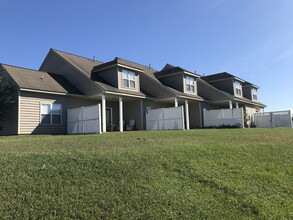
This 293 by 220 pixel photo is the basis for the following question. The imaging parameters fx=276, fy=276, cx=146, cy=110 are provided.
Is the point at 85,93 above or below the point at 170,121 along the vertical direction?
above

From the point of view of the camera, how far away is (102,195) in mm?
4566

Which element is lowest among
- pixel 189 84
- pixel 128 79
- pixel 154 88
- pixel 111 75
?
pixel 154 88

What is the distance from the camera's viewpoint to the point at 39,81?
691 inches

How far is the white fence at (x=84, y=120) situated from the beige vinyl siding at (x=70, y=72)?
1.88m

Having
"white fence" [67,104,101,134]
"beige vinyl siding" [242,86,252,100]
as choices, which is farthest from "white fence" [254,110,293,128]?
"white fence" [67,104,101,134]

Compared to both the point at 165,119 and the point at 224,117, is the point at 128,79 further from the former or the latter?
the point at 224,117

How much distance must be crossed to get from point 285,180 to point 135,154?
11.5ft

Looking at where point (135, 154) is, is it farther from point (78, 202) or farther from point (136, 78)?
point (136, 78)

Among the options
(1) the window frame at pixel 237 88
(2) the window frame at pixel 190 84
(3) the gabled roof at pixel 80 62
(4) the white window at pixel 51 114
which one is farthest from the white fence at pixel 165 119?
(1) the window frame at pixel 237 88

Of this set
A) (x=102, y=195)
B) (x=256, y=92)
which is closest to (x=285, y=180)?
(x=102, y=195)

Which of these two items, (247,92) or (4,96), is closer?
(4,96)

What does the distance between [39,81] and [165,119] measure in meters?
8.98

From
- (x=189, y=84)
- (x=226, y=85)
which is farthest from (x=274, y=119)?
(x=189, y=84)

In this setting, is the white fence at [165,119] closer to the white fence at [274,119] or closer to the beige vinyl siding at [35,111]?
the beige vinyl siding at [35,111]
